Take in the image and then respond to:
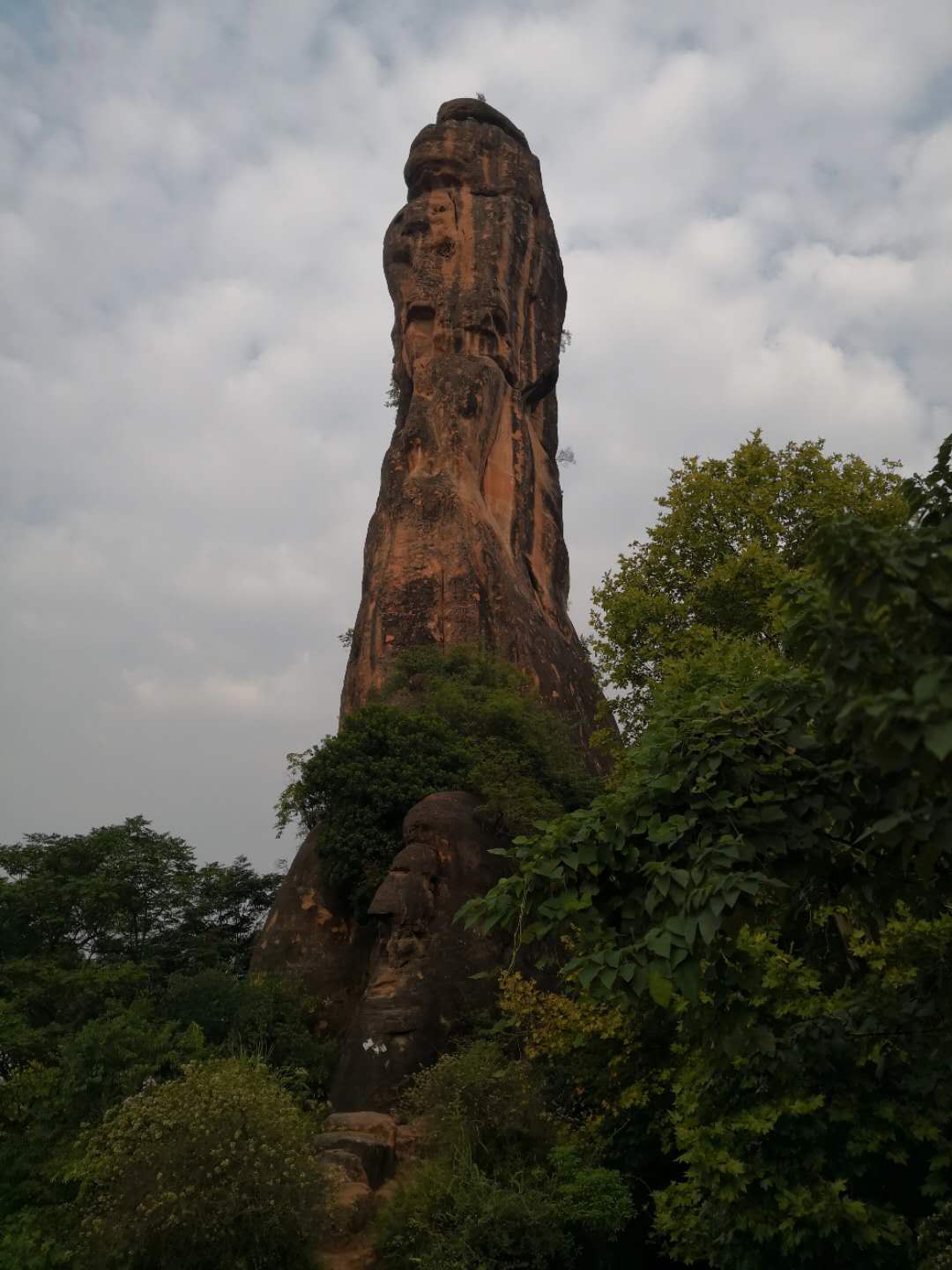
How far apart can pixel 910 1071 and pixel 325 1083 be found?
10.6 m

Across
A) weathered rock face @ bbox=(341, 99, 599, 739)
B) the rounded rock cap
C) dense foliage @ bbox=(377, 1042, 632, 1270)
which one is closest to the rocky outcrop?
dense foliage @ bbox=(377, 1042, 632, 1270)

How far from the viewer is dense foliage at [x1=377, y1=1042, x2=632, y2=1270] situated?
9.93 m

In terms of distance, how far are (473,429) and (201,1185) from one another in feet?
78.7

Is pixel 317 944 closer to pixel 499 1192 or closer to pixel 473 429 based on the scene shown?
pixel 499 1192

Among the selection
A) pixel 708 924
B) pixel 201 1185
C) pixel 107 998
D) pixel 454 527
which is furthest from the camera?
pixel 454 527

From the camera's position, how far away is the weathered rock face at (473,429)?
90.4ft

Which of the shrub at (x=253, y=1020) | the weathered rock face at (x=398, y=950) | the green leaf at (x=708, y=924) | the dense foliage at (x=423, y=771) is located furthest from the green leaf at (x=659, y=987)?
the dense foliage at (x=423, y=771)

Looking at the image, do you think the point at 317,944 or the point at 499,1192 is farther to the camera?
the point at 317,944

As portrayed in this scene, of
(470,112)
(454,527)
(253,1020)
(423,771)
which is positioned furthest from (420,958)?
(470,112)

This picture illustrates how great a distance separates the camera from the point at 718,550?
18.8m

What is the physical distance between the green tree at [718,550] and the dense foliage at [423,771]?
111 inches

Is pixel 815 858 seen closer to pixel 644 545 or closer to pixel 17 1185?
pixel 17 1185

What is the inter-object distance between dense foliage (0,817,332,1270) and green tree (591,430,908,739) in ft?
26.2

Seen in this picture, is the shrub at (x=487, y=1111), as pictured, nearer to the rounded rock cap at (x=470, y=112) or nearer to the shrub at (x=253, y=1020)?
the shrub at (x=253, y=1020)
